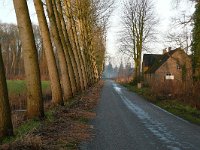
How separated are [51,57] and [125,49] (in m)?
38.3

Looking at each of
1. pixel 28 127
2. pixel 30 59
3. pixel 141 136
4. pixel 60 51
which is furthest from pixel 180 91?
pixel 28 127

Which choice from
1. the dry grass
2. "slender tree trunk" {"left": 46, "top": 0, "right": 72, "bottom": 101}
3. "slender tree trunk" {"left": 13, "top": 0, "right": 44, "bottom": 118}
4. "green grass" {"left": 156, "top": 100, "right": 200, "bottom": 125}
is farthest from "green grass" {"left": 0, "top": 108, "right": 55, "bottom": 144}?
the dry grass

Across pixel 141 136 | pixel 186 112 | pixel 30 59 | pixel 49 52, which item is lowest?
pixel 186 112

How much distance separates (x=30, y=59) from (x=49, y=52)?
4.55 m

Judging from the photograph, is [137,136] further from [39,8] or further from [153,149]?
[39,8]

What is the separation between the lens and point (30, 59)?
11.5 meters

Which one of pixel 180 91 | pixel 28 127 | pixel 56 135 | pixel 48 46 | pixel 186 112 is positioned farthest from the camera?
pixel 180 91

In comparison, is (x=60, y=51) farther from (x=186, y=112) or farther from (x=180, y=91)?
(x=180, y=91)

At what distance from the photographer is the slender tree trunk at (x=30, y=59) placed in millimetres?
11188

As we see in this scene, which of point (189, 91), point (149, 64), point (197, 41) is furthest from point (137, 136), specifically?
point (149, 64)

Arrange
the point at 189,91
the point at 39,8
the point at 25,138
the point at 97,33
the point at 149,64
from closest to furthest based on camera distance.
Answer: the point at 25,138 → the point at 39,8 → the point at 189,91 → the point at 97,33 → the point at 149,64

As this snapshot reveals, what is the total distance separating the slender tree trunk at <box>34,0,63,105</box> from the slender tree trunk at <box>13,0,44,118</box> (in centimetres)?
393

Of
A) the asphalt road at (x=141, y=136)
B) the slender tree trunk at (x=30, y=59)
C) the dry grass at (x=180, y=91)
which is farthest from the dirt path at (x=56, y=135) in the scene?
the dry grass at (x=180, y=91)

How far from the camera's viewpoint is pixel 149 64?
87.0 meters
